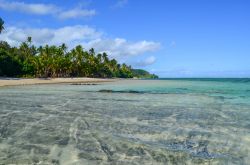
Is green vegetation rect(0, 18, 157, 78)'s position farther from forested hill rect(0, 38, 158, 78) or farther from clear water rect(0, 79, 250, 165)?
clear water rect(0, 79, 250, 165)

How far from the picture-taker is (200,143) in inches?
373

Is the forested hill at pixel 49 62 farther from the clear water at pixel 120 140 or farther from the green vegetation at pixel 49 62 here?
the clear water at pixel 120 140

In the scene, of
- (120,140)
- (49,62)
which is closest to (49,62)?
(49,62)

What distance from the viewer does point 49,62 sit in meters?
96.0

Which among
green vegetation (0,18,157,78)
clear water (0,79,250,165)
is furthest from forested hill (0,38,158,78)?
clear water (0,79,250,165)

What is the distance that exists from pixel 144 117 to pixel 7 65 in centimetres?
7051

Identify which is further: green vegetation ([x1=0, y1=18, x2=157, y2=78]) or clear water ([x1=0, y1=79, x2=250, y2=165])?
green vegetation ([x1=0, y1=18, x2=157, y2=78])

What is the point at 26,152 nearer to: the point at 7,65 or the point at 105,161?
the point at 105,161

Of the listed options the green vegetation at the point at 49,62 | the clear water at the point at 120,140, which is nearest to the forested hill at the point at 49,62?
the green vegetation at the point at 49,62

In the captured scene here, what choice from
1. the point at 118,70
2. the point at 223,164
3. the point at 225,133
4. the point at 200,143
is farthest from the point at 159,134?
the point at 118,70

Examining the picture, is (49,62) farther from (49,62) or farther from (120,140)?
(120,140)

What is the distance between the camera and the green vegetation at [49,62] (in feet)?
269

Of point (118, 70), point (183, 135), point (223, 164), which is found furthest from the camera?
point (118, 70)

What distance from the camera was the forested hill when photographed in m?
82.2
